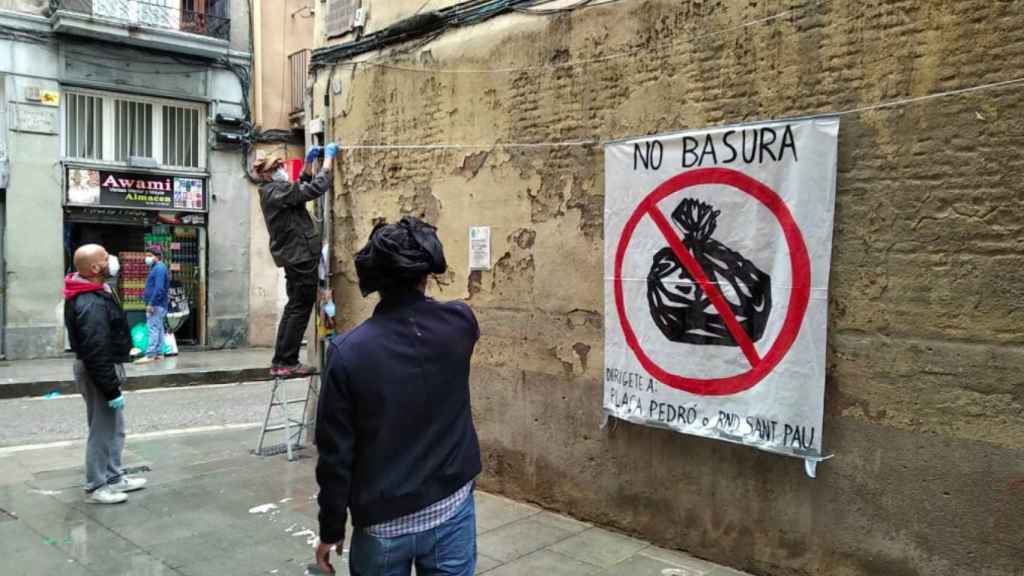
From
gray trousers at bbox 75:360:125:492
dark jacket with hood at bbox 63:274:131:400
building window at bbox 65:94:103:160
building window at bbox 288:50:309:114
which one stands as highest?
building window at bbox 288:50:309:114

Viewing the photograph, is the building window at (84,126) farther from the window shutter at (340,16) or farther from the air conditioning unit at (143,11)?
the window shutter at (340,16)

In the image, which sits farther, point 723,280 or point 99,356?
point 99,356

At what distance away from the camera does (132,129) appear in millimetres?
15375

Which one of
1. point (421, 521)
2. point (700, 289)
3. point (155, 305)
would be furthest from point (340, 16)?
point (155, 305)

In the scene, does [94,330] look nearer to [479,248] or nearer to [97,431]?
[97,431]

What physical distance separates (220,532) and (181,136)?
13.1 meters

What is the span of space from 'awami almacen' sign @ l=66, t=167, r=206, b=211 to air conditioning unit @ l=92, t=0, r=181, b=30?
297 cm

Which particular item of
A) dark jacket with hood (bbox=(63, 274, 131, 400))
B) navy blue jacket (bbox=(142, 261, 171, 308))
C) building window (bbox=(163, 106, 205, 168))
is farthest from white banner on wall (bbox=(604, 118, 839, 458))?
building window (bbox=(163, 106, 205, 168))

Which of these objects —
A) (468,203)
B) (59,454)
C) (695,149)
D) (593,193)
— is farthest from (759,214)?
(59,454)

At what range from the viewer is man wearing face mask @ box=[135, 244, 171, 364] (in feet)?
46.1

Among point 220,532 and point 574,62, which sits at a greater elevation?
point 574,62

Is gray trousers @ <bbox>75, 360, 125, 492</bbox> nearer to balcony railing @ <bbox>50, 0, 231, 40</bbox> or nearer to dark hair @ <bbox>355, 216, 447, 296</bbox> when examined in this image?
dark hair @ <bbox>355, 216, 447, 296</bbox>

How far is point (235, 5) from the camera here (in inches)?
651

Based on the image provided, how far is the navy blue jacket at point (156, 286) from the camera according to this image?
14.0 metres
